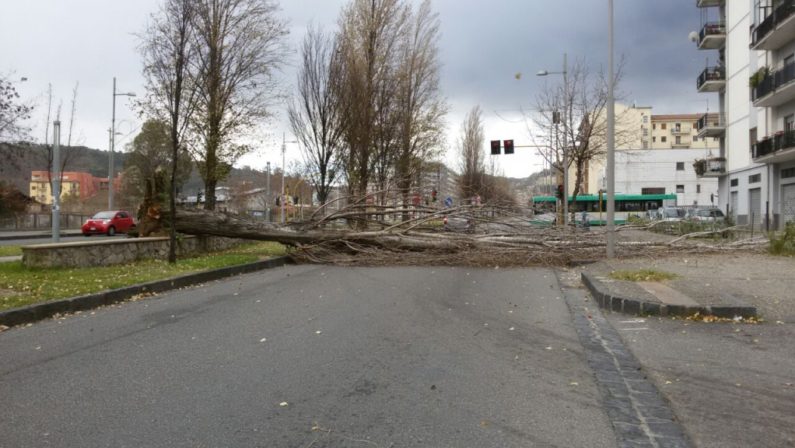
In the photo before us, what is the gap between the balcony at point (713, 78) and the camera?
4244 centimetres

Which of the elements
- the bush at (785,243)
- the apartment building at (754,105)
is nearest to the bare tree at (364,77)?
the bush at (785,243)

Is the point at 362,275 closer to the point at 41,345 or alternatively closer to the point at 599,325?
the point at 599,325

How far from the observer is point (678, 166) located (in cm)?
7988

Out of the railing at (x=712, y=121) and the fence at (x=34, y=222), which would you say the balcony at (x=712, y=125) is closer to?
the railing at (x=712, y=121)

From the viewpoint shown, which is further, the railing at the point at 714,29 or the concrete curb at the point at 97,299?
the railing at the point at 714,29

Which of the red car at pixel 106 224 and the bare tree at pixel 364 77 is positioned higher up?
the bare tree at pixel 364 77

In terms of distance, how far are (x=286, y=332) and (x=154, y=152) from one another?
56.2m

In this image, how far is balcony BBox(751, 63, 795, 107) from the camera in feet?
97.2

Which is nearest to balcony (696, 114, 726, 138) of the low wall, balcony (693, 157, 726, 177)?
balcony (693, 157, 726, 177)

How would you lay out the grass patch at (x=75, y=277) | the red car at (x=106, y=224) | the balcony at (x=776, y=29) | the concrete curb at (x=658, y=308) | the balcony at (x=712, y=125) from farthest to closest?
the balcony at (x=712, y=125), the red car at (x=106, y=224), the balcony at (x=776, y=29), the grass patch at (x=75, y=277), the concrete curb at (x=658, y=308)

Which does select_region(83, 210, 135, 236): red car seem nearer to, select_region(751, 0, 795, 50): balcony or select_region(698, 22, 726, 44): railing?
select_region(751, 0, 795, 50): balcony

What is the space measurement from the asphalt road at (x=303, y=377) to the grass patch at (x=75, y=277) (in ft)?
3.05

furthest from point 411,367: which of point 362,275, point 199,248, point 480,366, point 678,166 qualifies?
point 678,166

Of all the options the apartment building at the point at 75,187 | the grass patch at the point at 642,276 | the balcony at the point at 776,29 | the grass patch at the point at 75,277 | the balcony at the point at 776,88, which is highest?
the balcony at the point at 776,29
